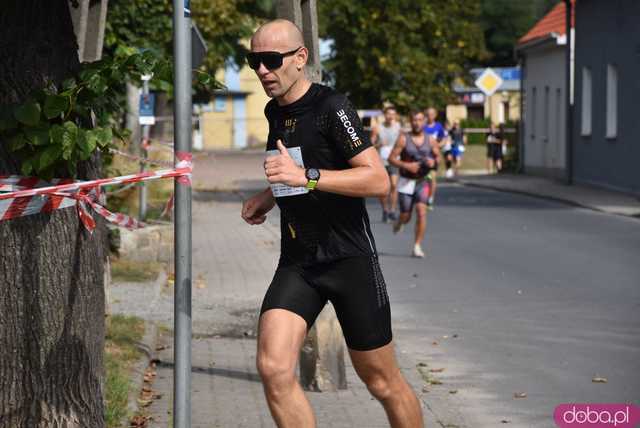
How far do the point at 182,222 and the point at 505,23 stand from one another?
108244mm

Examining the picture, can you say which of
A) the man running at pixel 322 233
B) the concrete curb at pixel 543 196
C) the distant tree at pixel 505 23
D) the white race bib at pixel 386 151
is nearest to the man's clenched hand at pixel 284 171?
the man running at pixel 322 233

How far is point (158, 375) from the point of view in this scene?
29.0 ft

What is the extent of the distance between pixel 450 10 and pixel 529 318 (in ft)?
121

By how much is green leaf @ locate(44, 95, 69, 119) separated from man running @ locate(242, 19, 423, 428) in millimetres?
784

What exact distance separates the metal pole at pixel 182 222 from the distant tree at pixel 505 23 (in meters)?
106

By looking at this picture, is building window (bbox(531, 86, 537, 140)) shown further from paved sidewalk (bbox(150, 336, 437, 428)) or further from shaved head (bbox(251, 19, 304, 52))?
shaved head (bbox(251, 19, 304, 52))

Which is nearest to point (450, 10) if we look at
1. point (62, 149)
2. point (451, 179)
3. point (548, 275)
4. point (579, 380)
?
point (451, 179)

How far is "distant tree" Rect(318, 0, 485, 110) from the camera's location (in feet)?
147

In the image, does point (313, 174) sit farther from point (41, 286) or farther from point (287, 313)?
point (41, 286)

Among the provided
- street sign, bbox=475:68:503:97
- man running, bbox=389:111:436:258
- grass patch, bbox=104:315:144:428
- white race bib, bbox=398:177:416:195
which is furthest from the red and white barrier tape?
street sign, bbox=475:68:503:97

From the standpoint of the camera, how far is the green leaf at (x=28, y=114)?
563cm

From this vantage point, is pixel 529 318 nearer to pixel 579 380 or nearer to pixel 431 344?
pixel 431 344

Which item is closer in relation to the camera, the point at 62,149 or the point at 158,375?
the point at 62,149

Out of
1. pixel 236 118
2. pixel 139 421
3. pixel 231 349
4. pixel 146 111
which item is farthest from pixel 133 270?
pixel 236 118
